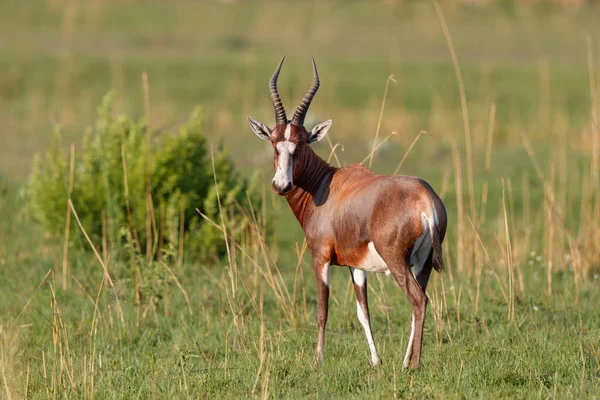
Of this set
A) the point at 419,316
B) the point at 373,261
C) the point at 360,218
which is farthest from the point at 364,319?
the point at 360,218

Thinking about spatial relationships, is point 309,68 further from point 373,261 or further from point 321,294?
point 373,261

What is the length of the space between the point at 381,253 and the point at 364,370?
98 centimetres

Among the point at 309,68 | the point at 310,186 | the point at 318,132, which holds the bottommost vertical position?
the point at 310,186

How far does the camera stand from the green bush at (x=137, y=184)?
1241 centimetres

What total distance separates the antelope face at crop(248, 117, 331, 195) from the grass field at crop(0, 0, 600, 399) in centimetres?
104

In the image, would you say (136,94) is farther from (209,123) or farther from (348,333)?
(348,333)

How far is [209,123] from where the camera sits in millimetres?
26328

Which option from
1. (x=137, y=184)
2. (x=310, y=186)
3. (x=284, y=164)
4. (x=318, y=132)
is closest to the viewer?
(x=284, y=164)

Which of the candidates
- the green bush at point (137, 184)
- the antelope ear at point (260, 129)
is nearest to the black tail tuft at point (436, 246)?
the antelope ear at point (260, 129)

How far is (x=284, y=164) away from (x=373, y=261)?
38.3 inches

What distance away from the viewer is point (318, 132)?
7.66 metres

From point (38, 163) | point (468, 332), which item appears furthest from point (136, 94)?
point (468, 332)

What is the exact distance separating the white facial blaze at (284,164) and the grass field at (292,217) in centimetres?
105

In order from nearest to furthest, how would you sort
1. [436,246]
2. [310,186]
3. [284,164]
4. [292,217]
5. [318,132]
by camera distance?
[436,246] → [284,164] → [318,132] → [310,186] → [292,217]
